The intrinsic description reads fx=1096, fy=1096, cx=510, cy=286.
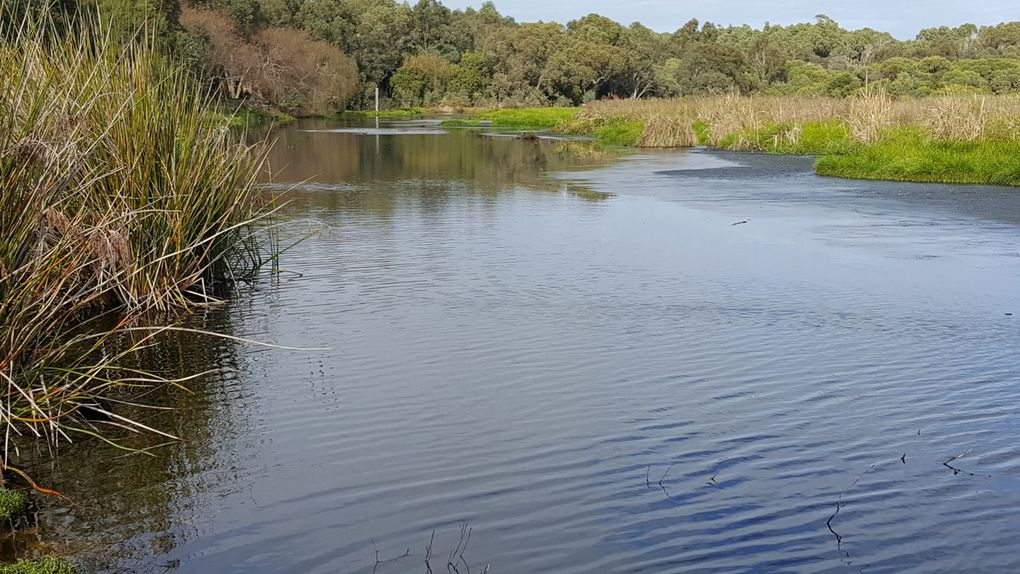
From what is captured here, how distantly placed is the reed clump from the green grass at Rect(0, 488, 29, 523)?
1.11 feet

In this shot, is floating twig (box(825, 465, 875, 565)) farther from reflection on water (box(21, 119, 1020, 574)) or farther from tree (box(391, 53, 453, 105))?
tree (box(391, 53, 453, 105))

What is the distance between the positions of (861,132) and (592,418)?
77.1 ft

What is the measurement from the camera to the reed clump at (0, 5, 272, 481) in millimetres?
5602

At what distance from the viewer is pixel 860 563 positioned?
191 inches

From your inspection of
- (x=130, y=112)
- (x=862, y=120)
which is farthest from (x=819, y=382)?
(x=862, y=120)

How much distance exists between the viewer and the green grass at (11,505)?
4.96 metres

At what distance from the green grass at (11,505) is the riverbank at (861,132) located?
21260 mm

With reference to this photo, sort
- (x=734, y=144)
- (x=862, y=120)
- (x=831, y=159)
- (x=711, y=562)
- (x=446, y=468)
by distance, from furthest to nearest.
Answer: (x=734, y=144), (x=862, y=120), (x=831, y=159), (x=446, y=468), (x=711, y=562)

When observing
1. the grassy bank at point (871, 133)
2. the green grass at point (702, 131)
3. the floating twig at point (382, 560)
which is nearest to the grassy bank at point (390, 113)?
the grassy bank at point (871, 133)

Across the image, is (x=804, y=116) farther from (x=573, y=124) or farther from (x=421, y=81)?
(x=421, y=81)

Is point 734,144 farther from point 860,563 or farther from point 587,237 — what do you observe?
point 860,563

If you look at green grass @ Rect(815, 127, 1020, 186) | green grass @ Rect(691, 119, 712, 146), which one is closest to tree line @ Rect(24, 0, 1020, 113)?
green grass @ Rect(691, 119, 712, 146)

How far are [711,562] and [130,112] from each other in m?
6.29

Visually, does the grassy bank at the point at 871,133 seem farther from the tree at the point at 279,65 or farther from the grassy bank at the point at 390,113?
the grassy bank at the point at 390,113
